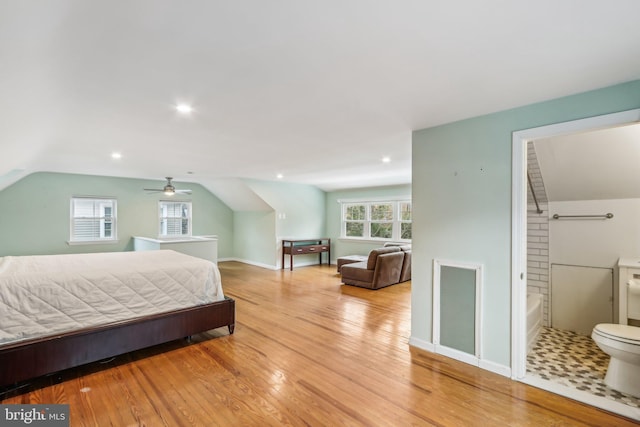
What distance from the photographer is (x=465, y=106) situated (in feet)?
8.16

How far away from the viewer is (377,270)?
551cm

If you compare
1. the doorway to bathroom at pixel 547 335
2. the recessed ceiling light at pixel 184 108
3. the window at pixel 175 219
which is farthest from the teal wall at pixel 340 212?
the recessed ceiling light at pixel 184 108

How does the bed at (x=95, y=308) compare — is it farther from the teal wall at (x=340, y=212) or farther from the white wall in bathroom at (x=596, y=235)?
the teal wall at (x=340, y=212)

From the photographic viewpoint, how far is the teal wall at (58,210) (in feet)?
19.0

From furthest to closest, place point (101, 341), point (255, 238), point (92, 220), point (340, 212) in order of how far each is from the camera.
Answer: point (340, 212), point (255, 238), point (92, 220), point (101, 341)

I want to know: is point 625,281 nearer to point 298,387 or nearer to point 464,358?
point 464,358

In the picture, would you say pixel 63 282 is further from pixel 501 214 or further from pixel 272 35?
pixel 501 214

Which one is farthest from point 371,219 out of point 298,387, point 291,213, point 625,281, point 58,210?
point 58,210

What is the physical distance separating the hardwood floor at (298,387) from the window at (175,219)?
5174 mm

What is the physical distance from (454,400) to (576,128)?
2.19 meters

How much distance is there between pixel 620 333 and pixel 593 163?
1583 mm

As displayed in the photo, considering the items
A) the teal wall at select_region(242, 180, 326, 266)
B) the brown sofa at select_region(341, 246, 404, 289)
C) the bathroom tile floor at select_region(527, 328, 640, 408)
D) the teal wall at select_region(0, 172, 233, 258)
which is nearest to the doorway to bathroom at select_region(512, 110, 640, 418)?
the bathroom tile floor at select_region(527, 328, 640, 408)

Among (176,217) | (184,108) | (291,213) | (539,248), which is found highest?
(184,108)

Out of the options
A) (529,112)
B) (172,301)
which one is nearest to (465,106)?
(529,112)
